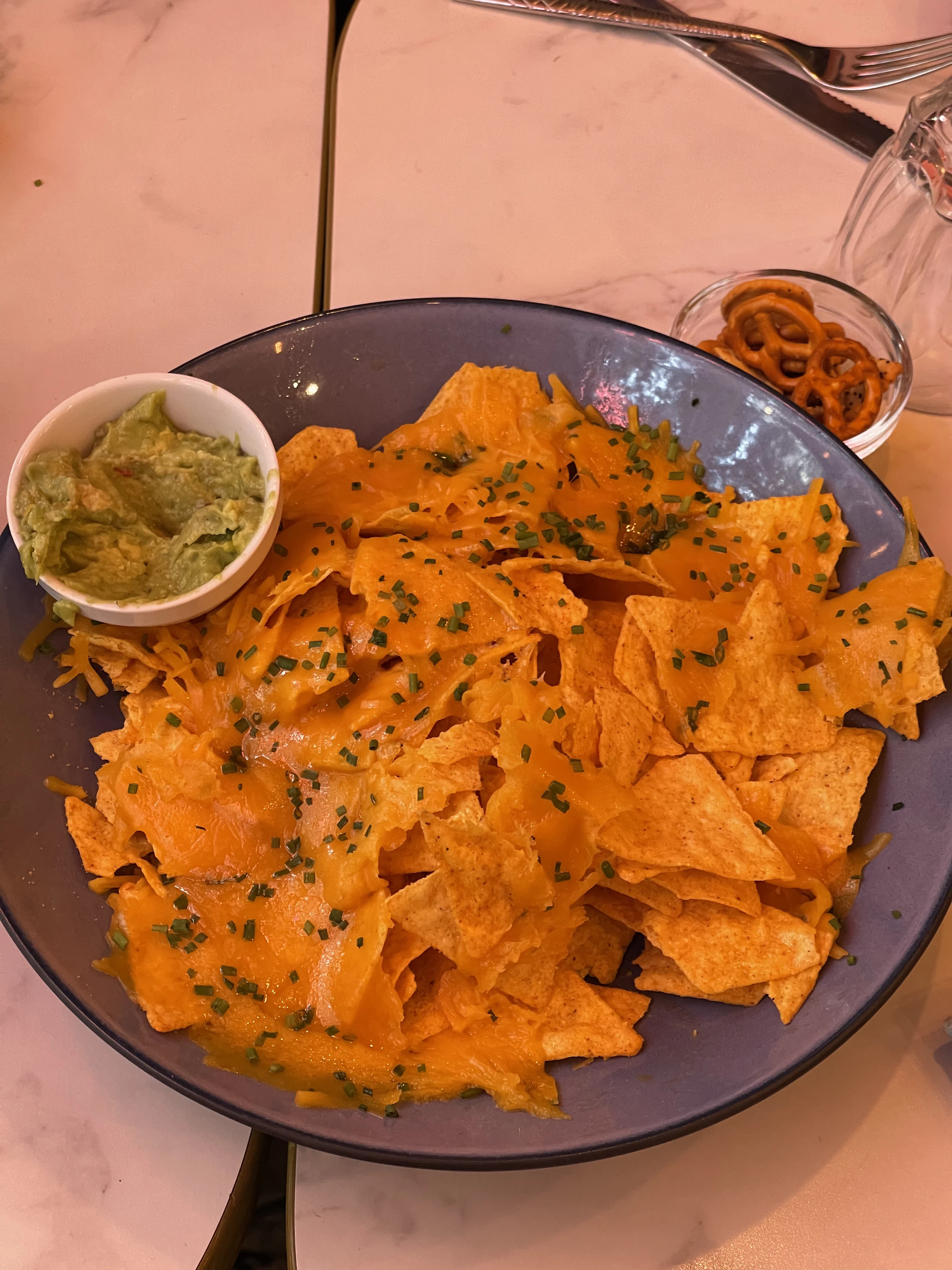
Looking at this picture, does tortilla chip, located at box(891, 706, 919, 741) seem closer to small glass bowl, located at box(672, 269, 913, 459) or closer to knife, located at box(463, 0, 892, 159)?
small glass bowl, located at box(672, 269, 913, 459)

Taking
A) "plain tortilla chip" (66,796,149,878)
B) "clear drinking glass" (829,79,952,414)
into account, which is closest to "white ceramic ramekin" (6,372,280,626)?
"plain tortilla chip" (66,796,149,878)

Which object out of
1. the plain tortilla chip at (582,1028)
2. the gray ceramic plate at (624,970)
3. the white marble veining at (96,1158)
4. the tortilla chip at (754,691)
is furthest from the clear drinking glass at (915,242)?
the white marble veining at (96,1158)

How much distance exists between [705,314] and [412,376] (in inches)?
26.6

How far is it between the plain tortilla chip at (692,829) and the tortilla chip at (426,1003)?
329mm

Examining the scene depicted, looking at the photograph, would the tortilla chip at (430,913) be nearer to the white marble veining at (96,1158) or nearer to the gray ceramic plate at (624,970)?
the gray ceramic plate at (624,970)

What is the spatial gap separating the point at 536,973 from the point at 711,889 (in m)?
0.28

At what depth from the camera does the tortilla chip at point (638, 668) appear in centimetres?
149

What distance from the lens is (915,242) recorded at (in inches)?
82.4

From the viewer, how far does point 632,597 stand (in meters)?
1.49

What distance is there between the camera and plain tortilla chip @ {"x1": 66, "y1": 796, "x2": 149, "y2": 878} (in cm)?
144

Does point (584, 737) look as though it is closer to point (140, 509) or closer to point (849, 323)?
point (140, 509)

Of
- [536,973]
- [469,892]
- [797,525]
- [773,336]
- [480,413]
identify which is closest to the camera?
[469,892]

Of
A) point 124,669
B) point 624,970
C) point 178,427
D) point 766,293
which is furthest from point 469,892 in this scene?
point 766,293

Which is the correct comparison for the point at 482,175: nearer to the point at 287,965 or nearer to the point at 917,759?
the point at 917,759
